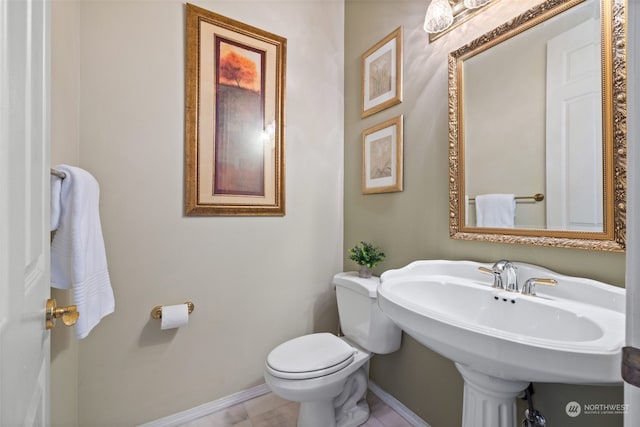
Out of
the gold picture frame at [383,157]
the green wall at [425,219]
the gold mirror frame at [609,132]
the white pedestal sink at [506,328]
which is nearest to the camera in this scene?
the white pedestal sink at [506,328]

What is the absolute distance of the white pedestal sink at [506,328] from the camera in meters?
0.59

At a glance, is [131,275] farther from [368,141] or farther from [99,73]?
[368,141]

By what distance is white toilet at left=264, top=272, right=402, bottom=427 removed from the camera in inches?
Answer: 47.8

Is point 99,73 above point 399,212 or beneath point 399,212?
above

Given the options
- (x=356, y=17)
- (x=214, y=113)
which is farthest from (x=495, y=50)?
(x=214, y=113)

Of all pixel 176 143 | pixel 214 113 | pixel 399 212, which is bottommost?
pixel 399 212

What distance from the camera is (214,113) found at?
1.54 m

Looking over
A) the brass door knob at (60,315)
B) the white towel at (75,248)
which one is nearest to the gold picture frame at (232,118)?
the white towel at (75,248)

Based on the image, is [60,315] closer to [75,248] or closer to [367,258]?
[75,248]

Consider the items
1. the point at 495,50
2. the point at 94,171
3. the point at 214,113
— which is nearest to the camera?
the point at 495,50

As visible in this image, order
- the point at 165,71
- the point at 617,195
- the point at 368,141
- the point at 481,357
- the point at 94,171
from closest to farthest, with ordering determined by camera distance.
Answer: the point at 481,357, the point at 617,195, the point at 94,171, the point at 165,71, the point at 368,141

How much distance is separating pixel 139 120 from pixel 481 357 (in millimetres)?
→ 1695

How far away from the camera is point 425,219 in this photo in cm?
142

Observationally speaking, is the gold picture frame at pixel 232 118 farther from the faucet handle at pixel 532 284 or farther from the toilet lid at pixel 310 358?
the faucet handle at pixel 532 284
